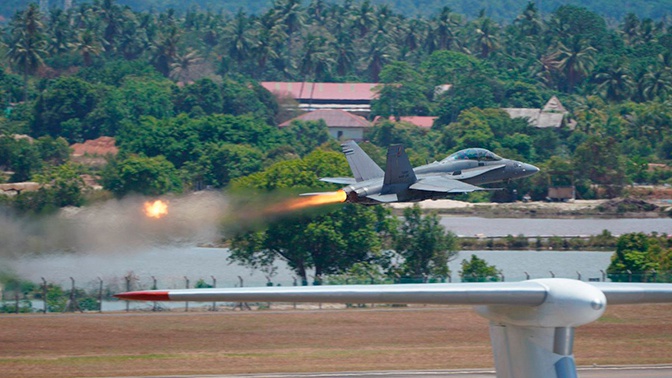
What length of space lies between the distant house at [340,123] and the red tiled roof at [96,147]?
1204 inches

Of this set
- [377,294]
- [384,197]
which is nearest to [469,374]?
[384,197]

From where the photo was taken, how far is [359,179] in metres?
57.5

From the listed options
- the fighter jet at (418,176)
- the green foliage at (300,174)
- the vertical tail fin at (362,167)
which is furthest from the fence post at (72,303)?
the green foliage at (300,174)

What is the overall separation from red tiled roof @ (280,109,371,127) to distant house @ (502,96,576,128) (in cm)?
2424

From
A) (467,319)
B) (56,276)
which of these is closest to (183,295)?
(467,319)

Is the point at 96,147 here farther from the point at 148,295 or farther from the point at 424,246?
the point at 148,295

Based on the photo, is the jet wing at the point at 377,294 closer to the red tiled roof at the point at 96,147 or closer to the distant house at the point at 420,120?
the red tiled roof at the point at 96,147

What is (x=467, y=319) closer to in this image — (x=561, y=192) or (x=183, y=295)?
(x=183, y=295)

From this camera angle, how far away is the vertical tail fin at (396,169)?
54.5 m

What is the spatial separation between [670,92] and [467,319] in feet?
502

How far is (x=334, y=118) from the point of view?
632 ft

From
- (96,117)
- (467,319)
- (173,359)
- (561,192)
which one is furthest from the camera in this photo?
(96,117)

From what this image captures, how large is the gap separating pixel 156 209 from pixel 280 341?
54.8 feet

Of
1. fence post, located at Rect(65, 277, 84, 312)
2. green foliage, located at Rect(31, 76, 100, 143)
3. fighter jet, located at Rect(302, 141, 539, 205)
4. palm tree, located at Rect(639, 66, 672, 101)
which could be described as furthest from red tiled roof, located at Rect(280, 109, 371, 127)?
fence post, located at Rect(65, 277, 84, 312)
